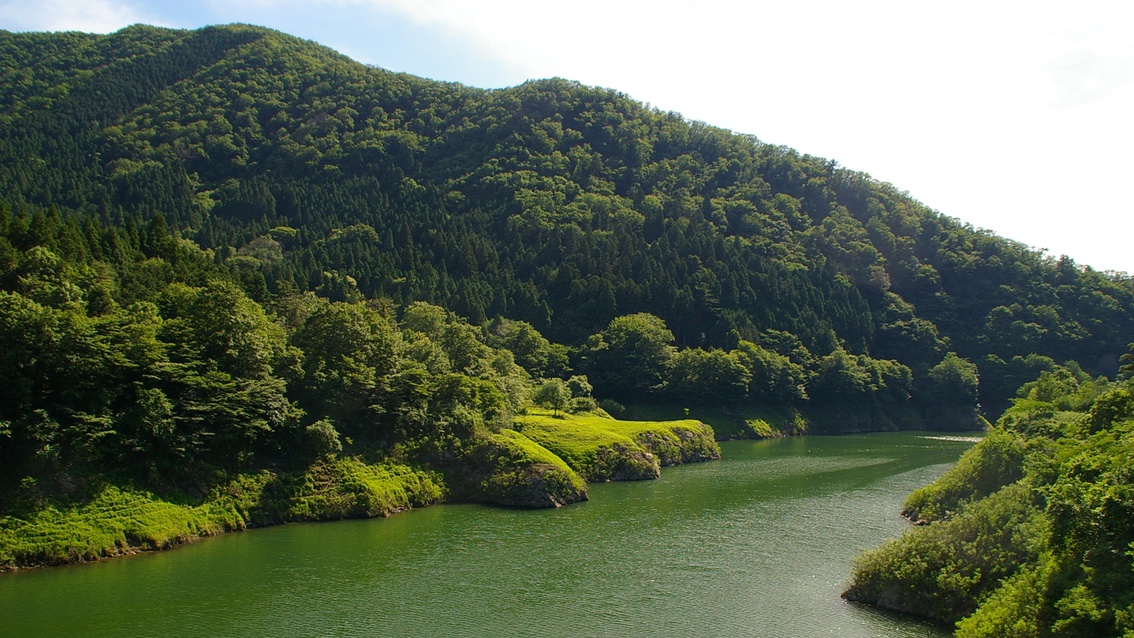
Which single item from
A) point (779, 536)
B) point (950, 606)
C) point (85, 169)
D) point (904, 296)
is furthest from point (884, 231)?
point (85, 169)

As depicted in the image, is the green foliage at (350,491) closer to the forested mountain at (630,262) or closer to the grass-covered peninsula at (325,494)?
the grass-covered peninsula at (325,494)

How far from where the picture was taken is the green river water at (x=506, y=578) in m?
34.5

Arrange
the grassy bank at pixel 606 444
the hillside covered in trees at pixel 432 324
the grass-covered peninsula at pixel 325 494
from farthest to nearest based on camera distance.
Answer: the grassy bank at pixel 606 444 → the hillside covered in trees at pixel 432 324 → the grass-covered peninsula at pixel 325 494

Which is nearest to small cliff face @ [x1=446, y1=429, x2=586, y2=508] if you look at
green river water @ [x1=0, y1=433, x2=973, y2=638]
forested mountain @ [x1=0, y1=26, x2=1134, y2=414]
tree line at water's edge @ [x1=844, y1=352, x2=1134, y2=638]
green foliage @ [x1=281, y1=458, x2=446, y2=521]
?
green river water @ [x1=0, y1=433, x2=973, y2=638]

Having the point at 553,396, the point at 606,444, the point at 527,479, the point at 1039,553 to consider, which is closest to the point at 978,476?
the point at 1039,553

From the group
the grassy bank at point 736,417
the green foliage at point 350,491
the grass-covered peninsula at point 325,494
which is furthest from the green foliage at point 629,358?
the green foliage at point 350,491

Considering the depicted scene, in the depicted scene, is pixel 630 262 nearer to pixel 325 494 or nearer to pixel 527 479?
pixel 527 479

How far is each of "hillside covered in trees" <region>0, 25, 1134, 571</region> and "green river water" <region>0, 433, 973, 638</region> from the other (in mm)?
5728

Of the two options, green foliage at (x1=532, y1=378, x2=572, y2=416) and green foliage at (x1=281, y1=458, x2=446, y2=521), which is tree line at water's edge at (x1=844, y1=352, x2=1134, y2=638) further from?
green foliage at (x1=532, y1=378, x2=572, y2=416)

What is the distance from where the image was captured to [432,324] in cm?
9662

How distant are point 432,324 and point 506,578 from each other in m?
57.7

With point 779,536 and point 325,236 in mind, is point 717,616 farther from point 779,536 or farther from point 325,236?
point 325,236

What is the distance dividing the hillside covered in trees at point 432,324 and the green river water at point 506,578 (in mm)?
5728

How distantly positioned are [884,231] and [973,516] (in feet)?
561
